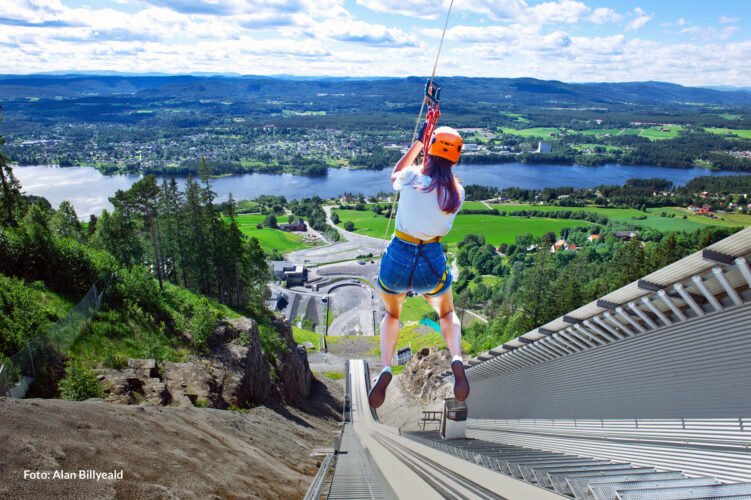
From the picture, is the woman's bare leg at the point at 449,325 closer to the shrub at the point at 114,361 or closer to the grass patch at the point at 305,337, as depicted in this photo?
the shrub at the point at 114,361

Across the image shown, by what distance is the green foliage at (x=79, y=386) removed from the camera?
24.7 feet

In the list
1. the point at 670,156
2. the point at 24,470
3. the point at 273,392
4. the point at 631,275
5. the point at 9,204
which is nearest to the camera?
the point at 24,470

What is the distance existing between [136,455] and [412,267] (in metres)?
3.97

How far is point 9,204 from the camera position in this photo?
21.4m

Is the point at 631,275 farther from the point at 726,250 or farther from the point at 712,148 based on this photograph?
the point at 712,148

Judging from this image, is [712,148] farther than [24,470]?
Yes

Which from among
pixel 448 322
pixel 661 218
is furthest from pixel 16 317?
pixel 661 218

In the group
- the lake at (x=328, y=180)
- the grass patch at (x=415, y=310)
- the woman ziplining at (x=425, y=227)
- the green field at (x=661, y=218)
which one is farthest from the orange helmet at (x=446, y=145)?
the lake at (x=328, y=180)

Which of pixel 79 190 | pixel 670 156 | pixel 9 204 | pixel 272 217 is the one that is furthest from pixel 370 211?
pixel 670 156

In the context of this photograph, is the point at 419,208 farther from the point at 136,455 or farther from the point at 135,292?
the point at 135,292

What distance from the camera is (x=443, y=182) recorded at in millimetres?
4520

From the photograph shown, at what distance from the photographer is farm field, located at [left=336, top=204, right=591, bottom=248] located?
81.1 metres

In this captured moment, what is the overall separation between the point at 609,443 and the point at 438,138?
15.0ft

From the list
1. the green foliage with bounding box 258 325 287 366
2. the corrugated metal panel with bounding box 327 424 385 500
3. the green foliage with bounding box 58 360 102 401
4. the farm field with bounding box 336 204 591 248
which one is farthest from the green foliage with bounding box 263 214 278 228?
the corrugated metal panel with bounding box 327 424 385 500
